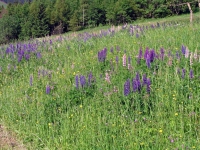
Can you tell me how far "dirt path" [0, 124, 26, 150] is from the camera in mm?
3857

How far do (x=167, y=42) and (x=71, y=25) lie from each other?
5243cm

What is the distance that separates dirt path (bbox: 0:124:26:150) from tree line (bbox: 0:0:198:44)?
159 ft

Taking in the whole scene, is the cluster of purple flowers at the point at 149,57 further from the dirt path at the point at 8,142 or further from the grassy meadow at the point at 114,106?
the dirt path at the point at 8,142

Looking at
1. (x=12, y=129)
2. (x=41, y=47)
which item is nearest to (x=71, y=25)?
(x=41, y=47)

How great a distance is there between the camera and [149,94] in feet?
13.1

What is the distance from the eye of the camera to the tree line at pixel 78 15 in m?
53.4

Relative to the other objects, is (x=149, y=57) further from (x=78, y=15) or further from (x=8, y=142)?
(x=78, y=15)

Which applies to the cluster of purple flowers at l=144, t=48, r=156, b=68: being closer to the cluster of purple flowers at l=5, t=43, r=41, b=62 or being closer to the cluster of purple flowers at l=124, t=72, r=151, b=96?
the cluster of purple flowers at l=124, t=72, r=151, b=96

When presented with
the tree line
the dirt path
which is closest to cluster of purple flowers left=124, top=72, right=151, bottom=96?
the dirt path

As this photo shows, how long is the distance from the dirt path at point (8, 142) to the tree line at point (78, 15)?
159 ft

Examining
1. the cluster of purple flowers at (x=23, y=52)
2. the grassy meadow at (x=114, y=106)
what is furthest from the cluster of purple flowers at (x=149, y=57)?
the cluster of purple flowers at (x=23, y=52)

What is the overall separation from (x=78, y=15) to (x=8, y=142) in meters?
58.4

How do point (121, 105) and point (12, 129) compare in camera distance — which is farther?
point (12, 129)

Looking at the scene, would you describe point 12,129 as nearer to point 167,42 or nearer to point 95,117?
point 95,117
